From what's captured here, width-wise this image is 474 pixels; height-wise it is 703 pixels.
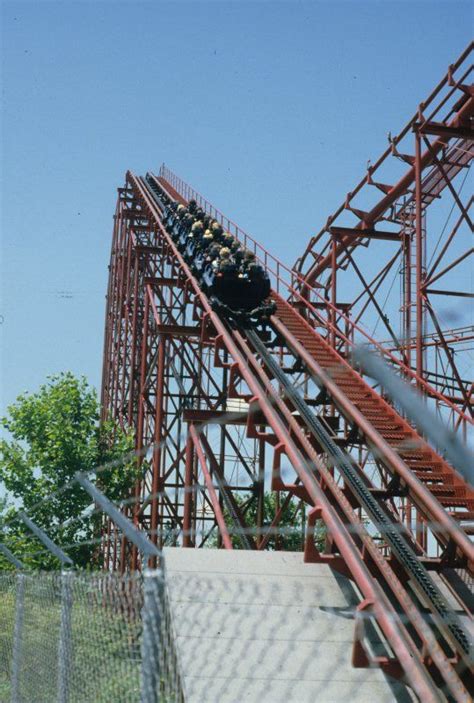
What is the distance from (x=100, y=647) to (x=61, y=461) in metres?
18.2

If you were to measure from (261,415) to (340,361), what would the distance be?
1.77 meters

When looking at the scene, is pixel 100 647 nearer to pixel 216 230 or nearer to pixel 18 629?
pixel 18 629

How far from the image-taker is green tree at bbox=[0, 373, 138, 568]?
2270cm

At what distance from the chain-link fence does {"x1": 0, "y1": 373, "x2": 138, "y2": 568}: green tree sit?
43.1 ft

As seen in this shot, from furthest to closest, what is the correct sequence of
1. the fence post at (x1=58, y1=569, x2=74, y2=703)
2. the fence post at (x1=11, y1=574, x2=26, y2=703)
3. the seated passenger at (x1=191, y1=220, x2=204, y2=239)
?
the seated passenger at (x1=191, y1=220, x2=204, y2=239) → the fence post at (x1=11, y1=574, x2=26, y2=703) → the fence post at (x1=58, y1=569, x2=74, y2=703)

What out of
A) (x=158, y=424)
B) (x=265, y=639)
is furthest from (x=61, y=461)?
(x=265, y=639)

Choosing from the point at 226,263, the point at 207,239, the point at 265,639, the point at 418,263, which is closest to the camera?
the point at 265,639

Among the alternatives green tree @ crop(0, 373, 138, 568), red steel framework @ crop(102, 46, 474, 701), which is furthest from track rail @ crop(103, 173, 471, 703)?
green tree @ crop(0, 373, 138, 568)

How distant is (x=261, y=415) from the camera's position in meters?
13.0

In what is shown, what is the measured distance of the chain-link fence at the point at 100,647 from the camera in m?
4.16

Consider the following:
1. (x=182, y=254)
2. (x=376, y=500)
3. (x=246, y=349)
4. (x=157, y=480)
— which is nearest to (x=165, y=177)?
(x=182, y=254)

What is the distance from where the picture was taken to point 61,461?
2384cm

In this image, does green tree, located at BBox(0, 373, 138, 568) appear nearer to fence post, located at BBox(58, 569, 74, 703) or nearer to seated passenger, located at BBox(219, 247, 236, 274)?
seated passenger, located at BBox(219, 247, 236, 274)

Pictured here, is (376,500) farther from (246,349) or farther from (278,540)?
(278,540)
